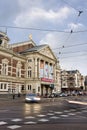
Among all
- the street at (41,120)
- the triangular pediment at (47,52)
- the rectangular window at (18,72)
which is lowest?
the street at (41,120)

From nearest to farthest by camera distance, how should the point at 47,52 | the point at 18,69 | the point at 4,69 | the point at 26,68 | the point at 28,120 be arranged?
1. the point at 28,120
2. the point at 4,69
3. the point at 18,69
4. the point at 26,68
5. the point at 47,52

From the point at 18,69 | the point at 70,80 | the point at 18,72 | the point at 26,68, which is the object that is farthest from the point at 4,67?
the point at 70,80

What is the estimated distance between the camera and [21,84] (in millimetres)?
69688

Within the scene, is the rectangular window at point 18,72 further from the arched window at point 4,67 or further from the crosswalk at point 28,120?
the crosswalk at point 28,120

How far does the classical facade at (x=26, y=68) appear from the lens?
205 feet

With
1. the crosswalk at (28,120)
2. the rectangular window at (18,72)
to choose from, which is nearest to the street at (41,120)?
the crosswalk at (28,120)

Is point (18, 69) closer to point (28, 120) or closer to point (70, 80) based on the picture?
point (28, 120)

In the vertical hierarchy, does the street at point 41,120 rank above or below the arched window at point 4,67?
below

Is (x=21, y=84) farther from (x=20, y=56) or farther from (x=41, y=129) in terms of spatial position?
(x=41, y=129)

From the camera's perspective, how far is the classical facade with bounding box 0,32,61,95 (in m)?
62.4

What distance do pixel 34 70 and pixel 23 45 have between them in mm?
10481

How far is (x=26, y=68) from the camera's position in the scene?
240 ft

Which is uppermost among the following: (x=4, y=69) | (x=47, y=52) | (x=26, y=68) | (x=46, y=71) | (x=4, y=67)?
(x=47, y=52)

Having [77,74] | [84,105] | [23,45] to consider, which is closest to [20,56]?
[23,45]
